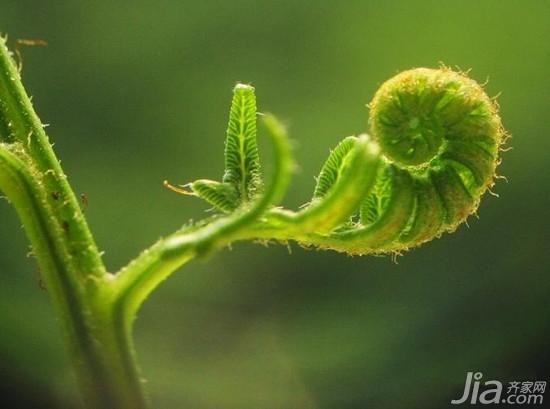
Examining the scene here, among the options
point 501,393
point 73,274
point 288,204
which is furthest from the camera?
point 288,204

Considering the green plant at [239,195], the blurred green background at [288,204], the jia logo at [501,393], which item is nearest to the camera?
the green plant at [239,195]

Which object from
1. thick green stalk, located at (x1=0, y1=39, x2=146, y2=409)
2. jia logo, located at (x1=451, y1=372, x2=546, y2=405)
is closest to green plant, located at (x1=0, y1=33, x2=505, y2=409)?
thick green stalk, located at (x1=0, y1=39, x2=146, y2=409)

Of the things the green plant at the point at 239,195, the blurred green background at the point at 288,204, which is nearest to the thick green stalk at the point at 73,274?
the green plant at the point at 239,195

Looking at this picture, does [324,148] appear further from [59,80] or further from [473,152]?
[473,152]

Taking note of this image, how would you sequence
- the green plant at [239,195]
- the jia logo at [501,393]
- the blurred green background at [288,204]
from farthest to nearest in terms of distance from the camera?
the blurred green background at [288,204], the jia logo at [501,393], the green plant at [239,195]

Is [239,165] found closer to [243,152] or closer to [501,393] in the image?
[243,152]

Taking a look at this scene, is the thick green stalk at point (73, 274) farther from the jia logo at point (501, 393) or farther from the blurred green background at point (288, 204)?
the blurred green background at point (288, 204)

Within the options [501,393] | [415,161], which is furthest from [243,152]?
[501,393]
